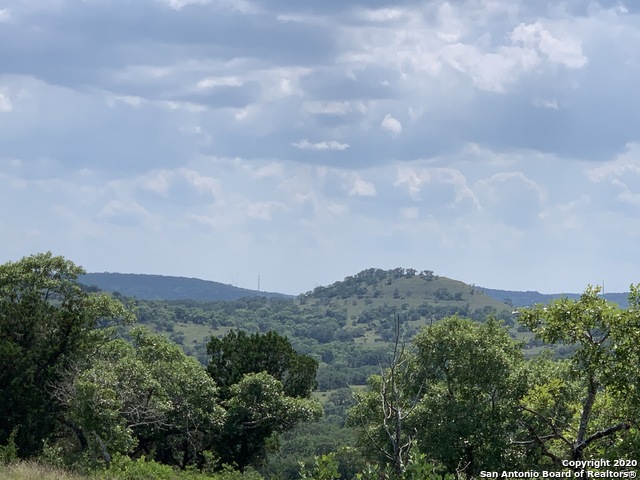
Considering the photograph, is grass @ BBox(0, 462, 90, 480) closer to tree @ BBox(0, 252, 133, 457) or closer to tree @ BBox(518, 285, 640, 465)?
tree @ BBox(518, 285, 640, 465)

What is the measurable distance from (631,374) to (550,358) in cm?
1921

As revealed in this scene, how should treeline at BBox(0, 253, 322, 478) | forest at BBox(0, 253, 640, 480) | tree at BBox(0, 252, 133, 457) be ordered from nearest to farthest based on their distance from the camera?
1. forest at BBox(0, 253, 640, 480)
2. treeline at BBox(0, 253, 322, 478)
3. tree at BBox(0, 252, 133, 457)

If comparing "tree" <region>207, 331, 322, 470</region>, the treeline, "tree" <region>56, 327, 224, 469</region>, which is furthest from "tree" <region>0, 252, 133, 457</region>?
"tree" <region>207, 331, 322, 470</region>

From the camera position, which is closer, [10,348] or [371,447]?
[371,447]

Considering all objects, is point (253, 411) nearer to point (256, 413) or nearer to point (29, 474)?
point (256, 413)

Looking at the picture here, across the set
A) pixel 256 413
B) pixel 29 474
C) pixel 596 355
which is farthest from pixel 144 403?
pixel 596 355

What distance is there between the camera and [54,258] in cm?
4372

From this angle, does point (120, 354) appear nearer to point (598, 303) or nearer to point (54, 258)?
point (54, 258)

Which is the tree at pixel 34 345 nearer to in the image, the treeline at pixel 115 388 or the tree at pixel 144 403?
the treeline at pixel 115 388

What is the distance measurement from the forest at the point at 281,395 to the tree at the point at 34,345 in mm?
73

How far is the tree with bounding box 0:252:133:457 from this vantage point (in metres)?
35.4

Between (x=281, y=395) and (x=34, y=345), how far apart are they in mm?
13760

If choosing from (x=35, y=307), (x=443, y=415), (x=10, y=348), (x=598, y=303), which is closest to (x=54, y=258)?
(x=35, y=307)

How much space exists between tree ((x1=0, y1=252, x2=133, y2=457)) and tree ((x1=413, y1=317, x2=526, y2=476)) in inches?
723
